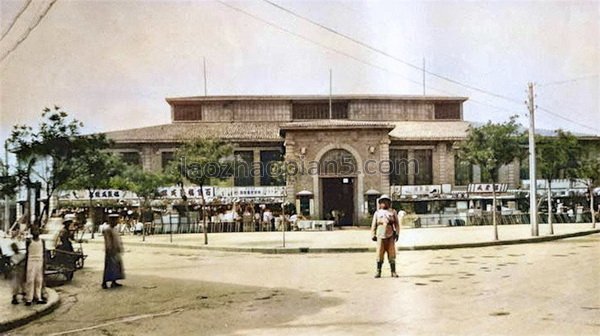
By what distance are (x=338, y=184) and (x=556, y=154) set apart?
11981 mm

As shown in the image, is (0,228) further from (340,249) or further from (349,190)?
(349,190)

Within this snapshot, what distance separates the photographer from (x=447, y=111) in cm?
3212

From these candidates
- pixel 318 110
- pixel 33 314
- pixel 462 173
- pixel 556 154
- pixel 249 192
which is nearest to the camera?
pixel 33 314

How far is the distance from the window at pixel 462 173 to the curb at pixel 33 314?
18.0m

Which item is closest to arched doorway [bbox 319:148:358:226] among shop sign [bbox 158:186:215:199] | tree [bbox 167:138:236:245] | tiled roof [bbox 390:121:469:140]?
tiled roof [bbox 390:121:469:140]

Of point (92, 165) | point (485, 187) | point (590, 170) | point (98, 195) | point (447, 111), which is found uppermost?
point (447, 111)

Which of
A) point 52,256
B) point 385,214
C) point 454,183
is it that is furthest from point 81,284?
point 454,183

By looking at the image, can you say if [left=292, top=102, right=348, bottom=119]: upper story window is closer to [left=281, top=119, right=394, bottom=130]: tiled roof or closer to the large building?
Answer: the large building

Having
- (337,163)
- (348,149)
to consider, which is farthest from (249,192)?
(348,149)

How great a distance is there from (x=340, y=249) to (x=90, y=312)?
28.2ft

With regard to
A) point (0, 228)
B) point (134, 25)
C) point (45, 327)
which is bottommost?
point (45, 327)

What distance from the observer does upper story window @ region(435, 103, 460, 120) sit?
105 feet

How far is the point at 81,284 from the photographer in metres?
9.88

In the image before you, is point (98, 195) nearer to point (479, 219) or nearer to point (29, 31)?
point (29, 31)
